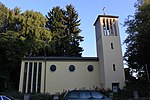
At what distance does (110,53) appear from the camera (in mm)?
29828

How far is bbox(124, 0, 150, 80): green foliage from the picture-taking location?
2748cm

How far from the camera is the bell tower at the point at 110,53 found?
28.6 meters

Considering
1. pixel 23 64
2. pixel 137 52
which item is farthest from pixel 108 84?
Answer: pixel 23 64

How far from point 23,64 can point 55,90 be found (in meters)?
5.65

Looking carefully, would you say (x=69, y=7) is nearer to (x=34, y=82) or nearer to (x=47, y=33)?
(x=47, y=33)

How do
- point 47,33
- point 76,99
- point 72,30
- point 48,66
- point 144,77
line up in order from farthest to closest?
1. point 72,30
2. point 47,33
3. point 144,77
4. point 48,66
5. point 76,99

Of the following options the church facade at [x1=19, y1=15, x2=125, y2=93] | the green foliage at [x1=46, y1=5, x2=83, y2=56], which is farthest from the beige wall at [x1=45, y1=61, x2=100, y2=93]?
the green foliage at [x1=46, y1=5, x2=83, y2=56]

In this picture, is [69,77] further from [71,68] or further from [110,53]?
[110,53]

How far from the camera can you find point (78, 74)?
3020cm

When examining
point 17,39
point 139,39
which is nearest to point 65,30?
point 17,39

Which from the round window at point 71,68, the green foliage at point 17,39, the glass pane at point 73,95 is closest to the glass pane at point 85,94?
the glass pane at point 73,95

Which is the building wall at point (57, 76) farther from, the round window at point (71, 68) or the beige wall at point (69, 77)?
the round window at point (71, 68)

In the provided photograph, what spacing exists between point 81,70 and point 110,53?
474 cm

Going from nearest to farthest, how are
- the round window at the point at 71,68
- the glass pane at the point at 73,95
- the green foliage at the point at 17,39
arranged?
the glass pane at the point at 73,95 < the round window at the point at 71,68 < the green foliage at the point at 17,39
